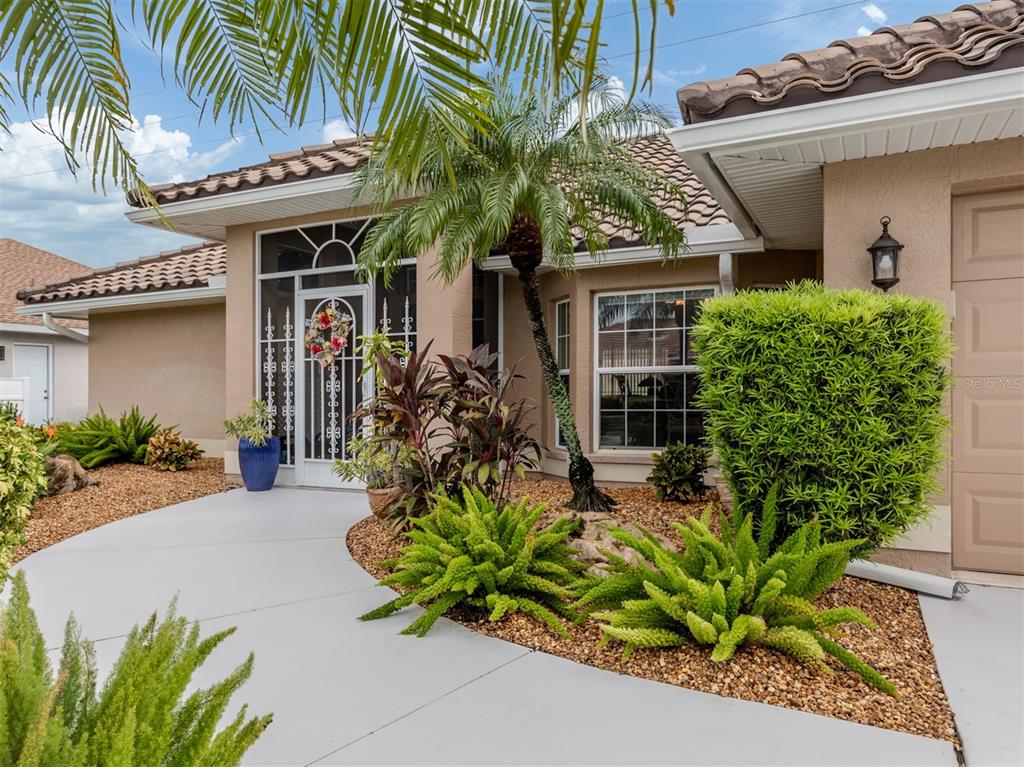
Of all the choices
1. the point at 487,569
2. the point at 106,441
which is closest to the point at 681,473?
the point at 487,569

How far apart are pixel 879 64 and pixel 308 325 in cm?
773

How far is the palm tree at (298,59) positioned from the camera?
2.04 meters

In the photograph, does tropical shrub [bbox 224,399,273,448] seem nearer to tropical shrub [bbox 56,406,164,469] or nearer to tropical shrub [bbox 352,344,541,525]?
tropical shrub [bbox 56,406,164,469]

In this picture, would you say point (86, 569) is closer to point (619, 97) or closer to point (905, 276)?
point (619, 97)

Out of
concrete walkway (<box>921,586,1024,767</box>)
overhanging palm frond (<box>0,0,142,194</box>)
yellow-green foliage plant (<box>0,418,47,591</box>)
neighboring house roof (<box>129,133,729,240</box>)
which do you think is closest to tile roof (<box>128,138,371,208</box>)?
neighboring house roof (<box>129,133,729,240</box>)

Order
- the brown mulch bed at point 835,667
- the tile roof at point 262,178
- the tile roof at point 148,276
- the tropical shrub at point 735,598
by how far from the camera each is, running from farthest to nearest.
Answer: the tile roof at point 148,276
the tile roof at point 262,178
the tropical shrub at point 735,598
the brown mulch bed at point 835,667

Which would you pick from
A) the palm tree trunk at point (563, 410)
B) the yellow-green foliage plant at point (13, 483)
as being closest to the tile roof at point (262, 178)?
the palm tree trunk at point (563, 410)

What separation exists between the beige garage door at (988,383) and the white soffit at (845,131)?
2.27ft

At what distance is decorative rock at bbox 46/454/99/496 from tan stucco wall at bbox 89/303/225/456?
3.73 metres

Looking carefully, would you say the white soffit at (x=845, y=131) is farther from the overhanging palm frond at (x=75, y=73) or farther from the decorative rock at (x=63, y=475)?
the decorative rock at (x=63, y=475)

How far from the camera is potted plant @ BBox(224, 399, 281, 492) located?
966cm

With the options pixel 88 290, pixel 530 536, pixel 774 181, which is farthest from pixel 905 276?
pixel 88 290

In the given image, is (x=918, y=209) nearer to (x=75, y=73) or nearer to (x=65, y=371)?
(x=75, y=73)

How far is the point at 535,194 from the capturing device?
6547mm
